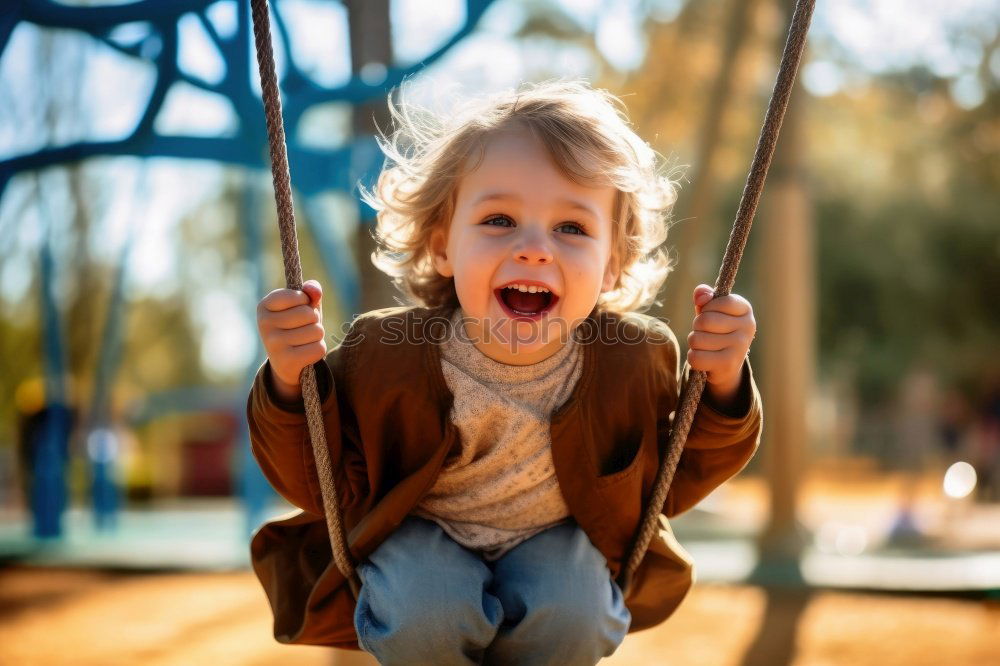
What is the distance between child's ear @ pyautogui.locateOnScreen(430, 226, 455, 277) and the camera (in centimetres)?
184

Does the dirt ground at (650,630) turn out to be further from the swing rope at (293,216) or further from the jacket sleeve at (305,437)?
the swing rope at (293,216)

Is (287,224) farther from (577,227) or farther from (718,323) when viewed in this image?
(718,323)

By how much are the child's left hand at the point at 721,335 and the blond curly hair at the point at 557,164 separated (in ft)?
0.95

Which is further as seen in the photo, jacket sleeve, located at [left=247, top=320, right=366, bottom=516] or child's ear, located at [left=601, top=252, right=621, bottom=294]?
child's ear, located at [left=601, top=252, right=621, bottom=294]

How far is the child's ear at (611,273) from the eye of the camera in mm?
1867

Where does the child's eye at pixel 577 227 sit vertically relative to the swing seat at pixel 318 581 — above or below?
above

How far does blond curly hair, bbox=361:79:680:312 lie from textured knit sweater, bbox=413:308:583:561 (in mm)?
256

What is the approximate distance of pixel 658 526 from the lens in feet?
5.94

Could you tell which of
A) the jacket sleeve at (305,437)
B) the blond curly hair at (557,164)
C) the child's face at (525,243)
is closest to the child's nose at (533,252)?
the child's face at (525,243)

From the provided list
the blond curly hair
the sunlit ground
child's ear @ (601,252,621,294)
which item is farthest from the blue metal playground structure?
the sunlit ground

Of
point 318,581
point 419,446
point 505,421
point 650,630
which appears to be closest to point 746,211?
point 505,421

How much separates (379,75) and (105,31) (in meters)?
0.80

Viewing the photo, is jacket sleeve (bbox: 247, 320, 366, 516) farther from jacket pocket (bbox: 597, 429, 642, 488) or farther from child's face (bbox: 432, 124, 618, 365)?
jacket pocket (bbox: 597, 429, 642, 488)

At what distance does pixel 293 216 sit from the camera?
60.8 inches
